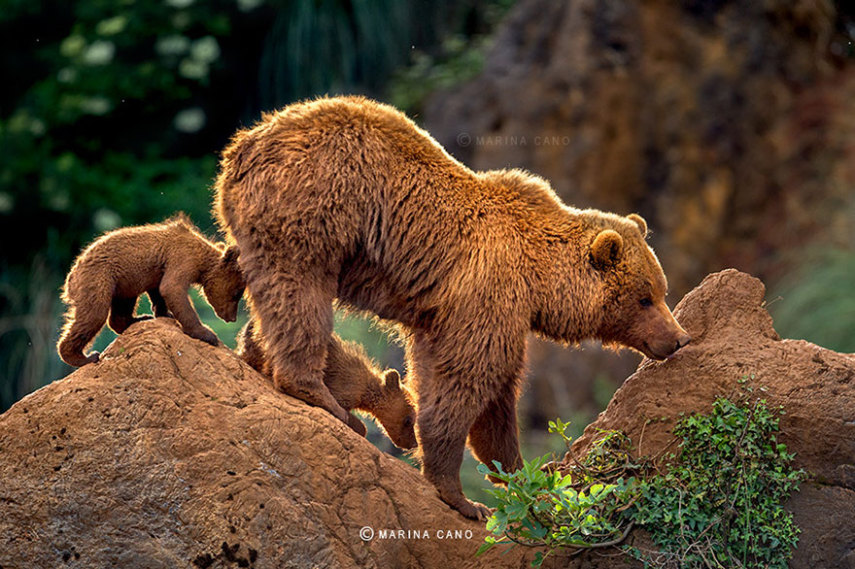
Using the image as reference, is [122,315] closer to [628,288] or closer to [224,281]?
[224,281]

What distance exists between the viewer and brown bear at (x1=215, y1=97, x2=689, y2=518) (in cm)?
623

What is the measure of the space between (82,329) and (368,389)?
78.4 inches

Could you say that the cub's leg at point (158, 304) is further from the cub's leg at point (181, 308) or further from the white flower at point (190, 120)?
the white flower at point (190, 120)

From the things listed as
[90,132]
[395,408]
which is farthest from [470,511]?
[90,132]

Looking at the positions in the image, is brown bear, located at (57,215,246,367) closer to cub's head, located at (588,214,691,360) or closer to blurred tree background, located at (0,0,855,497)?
cub's head, located at (588,214,691,360)

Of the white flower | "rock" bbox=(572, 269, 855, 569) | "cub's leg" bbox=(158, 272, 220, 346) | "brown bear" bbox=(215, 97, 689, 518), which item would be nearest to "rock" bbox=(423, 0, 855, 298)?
the white flower

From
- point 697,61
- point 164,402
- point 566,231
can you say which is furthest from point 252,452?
point 697,61

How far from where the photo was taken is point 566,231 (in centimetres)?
677

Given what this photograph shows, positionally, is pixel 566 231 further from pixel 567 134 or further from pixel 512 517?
pixel 567 134

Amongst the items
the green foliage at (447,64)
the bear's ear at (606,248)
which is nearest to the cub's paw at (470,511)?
the bear's ear at (606,248)

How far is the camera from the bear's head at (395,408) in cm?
717

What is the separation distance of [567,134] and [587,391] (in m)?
3.33

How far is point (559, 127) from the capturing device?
46.2 ft

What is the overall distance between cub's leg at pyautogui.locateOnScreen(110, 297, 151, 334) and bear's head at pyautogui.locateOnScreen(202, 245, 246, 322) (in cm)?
41
